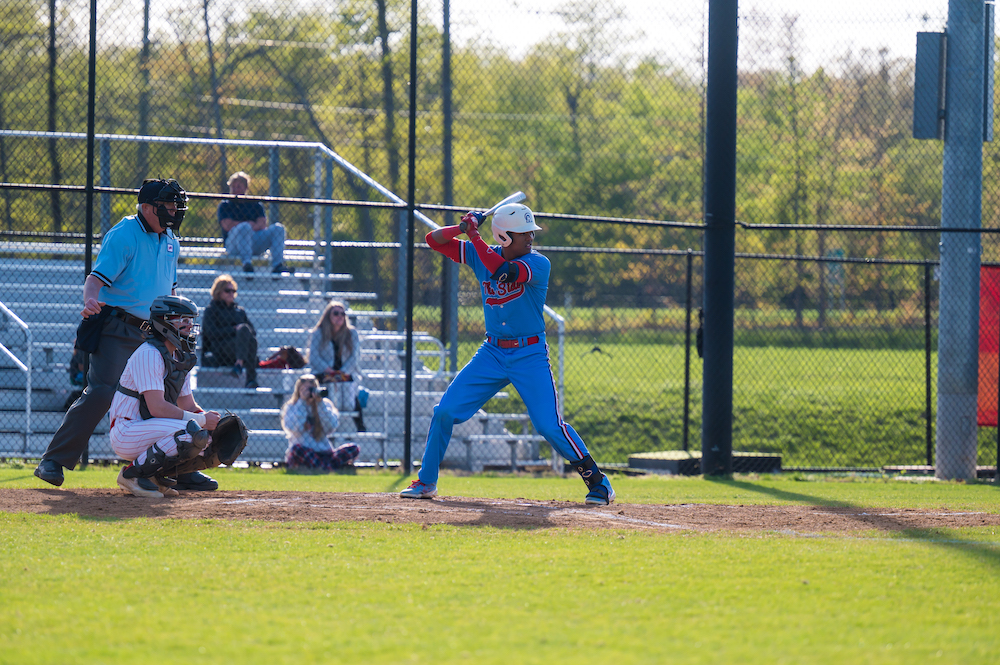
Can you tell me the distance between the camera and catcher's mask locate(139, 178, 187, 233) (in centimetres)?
657

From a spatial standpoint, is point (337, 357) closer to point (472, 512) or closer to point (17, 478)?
point (17, 478)

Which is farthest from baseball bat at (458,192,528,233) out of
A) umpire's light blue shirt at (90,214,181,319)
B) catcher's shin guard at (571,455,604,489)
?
umpire's light blue shirt at (90,214,181,319)

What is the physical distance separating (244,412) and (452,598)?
745 cm

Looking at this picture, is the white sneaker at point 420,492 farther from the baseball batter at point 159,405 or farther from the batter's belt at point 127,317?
the batter's belt at point 127,317

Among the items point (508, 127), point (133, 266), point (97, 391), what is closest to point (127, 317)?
point (133, 266)

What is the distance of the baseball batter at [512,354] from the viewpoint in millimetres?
6414

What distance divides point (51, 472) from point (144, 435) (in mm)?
849

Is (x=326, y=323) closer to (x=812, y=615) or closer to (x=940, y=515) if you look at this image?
(x=940, y=515)

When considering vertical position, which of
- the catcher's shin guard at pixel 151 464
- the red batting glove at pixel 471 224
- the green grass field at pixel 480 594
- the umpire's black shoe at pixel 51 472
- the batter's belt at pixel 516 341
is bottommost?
the green grass field at pixel 480 594

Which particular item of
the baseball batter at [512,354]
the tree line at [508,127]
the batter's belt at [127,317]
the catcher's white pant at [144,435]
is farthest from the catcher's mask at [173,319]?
the tree line at [508,127]

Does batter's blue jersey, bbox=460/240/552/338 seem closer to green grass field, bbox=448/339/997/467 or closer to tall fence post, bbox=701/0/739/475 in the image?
tall fence post, bbox=701/0/739/475

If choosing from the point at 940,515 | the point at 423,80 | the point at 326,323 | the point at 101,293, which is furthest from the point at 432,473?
the point at 423,80

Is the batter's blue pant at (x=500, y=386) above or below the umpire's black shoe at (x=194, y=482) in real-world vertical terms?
above

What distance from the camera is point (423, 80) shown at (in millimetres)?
17766
